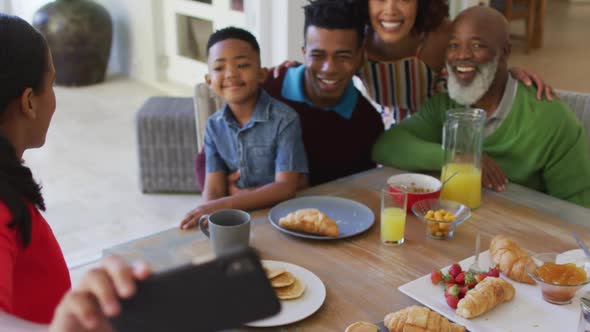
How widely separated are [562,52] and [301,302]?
6.05 m

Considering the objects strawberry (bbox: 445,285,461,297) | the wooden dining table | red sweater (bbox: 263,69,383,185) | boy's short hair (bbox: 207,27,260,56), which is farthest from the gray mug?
red sweater (bbox: 263,69,383,185)

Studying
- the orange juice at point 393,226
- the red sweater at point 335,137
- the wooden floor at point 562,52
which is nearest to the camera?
the orange juice at point 393,226

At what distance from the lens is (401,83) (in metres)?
2.33

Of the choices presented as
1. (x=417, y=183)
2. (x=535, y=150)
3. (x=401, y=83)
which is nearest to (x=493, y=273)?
(x=417, y=183)

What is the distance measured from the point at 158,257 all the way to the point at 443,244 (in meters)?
0.61

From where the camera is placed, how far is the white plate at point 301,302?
44.5 inches

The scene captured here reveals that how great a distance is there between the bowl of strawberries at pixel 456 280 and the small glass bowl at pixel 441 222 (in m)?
0.18

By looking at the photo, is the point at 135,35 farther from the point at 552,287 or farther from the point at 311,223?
the point at 552,287

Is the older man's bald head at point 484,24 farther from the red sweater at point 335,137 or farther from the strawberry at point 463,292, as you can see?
the strawberry at point 463,292

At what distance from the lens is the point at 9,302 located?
33.2 inches

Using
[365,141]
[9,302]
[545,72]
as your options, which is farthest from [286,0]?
[545,72]

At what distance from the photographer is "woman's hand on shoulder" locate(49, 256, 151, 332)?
0.60 m

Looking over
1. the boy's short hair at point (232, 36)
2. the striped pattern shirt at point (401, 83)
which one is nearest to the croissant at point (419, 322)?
the boy's short hair at point (232, 36)

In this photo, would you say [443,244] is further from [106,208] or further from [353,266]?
[106,208]
